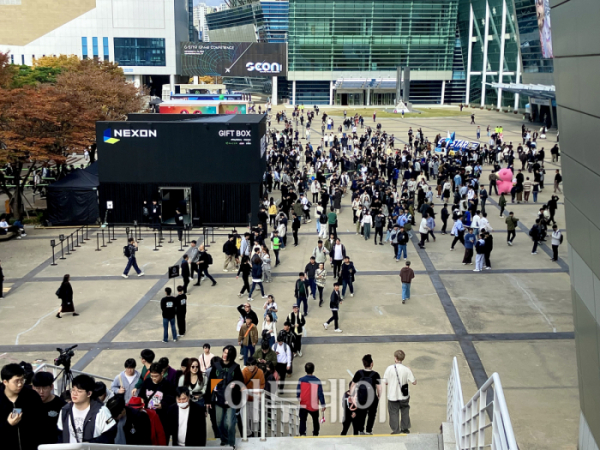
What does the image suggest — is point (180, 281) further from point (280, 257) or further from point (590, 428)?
point (590, 428)

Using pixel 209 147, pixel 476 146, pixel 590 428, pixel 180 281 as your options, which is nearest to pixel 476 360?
pixel 590 428

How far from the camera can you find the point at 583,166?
856 centimetres

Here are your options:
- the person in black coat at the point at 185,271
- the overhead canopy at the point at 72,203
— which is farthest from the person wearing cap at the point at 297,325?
the overhead canopy at the point at 72,203

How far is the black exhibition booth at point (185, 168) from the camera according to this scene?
28094 millimetres

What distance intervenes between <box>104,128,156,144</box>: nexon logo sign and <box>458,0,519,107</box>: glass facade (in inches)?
2367

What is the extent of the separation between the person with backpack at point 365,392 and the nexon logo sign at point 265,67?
96084 mm

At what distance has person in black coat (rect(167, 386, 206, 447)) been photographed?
25.9ft

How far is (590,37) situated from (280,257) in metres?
16.4

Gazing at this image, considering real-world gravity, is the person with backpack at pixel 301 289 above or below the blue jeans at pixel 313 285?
above

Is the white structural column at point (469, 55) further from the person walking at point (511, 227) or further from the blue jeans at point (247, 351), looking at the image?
the blue jeans at point (247, 351)

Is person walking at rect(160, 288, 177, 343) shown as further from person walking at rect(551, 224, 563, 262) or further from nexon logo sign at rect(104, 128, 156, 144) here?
nexon logo sign at rect(104, 128, 156, 144)

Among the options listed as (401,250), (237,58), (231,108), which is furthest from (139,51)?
(401,250)

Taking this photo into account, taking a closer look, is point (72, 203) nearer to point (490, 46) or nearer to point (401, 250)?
point (401, 250)

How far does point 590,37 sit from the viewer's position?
301 inches
